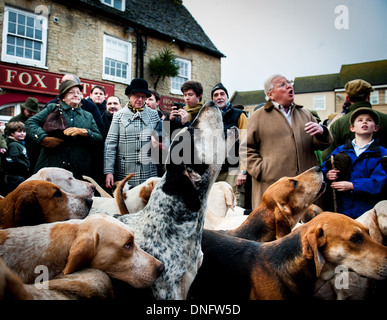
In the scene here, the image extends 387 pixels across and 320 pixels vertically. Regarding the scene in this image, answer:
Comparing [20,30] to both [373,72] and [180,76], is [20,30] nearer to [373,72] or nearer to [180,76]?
[180,76]

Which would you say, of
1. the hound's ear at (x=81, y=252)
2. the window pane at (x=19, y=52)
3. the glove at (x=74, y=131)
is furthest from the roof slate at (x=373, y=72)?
the hound's ear at (x=81, y=252)

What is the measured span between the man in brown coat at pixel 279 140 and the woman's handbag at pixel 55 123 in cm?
269

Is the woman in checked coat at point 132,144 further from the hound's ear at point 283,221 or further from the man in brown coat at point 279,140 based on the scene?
the hound's ear at point 283,221

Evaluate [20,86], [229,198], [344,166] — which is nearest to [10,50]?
[20,86]

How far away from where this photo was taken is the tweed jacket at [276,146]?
12.3 ft

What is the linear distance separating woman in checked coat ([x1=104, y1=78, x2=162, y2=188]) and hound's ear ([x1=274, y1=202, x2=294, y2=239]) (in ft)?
7.28

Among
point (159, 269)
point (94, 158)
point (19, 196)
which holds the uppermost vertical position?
point (94, 158)

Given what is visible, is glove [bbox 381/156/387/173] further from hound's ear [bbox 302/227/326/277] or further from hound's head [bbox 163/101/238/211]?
hound's head [bbox 163/101/238/211]

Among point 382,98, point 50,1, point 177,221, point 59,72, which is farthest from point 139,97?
point 382,98

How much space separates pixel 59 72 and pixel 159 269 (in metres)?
13.2

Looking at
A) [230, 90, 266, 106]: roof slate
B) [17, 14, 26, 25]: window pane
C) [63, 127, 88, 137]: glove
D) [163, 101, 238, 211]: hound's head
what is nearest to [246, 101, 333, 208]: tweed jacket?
[163, 101, 238, 211]: hound's head

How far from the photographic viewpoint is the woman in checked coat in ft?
14.2
